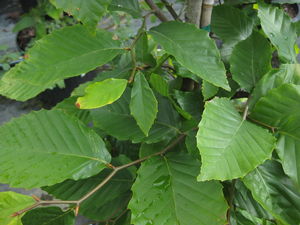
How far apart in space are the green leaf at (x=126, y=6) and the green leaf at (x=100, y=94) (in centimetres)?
15

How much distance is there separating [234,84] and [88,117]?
0.34 m

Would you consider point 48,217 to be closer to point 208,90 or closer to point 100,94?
point 100,94

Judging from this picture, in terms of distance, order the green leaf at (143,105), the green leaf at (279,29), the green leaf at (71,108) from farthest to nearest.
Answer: the green leaf at (71,108)
the green leaf at (279,29)
the green leaf at (143,105)

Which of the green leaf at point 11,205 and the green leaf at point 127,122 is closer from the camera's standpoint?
the green leaf at point 11,205

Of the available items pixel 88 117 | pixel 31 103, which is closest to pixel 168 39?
pixel 88 117

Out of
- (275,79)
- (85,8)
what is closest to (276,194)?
(275,79)

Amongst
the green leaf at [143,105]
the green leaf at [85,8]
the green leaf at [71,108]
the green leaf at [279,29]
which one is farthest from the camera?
the green leaf at [71,108]

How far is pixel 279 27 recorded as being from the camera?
60 cm

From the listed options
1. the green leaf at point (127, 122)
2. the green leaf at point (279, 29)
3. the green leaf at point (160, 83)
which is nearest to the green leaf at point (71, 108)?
the green leaf at point (127, 122)

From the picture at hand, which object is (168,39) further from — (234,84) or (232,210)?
(232,210)

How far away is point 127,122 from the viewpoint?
599 mm

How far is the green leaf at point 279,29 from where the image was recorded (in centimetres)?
58

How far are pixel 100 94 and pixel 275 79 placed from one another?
31 centimetres

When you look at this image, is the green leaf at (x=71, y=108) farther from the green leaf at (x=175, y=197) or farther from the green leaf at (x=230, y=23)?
the green leaf at (x=230, y=23)
